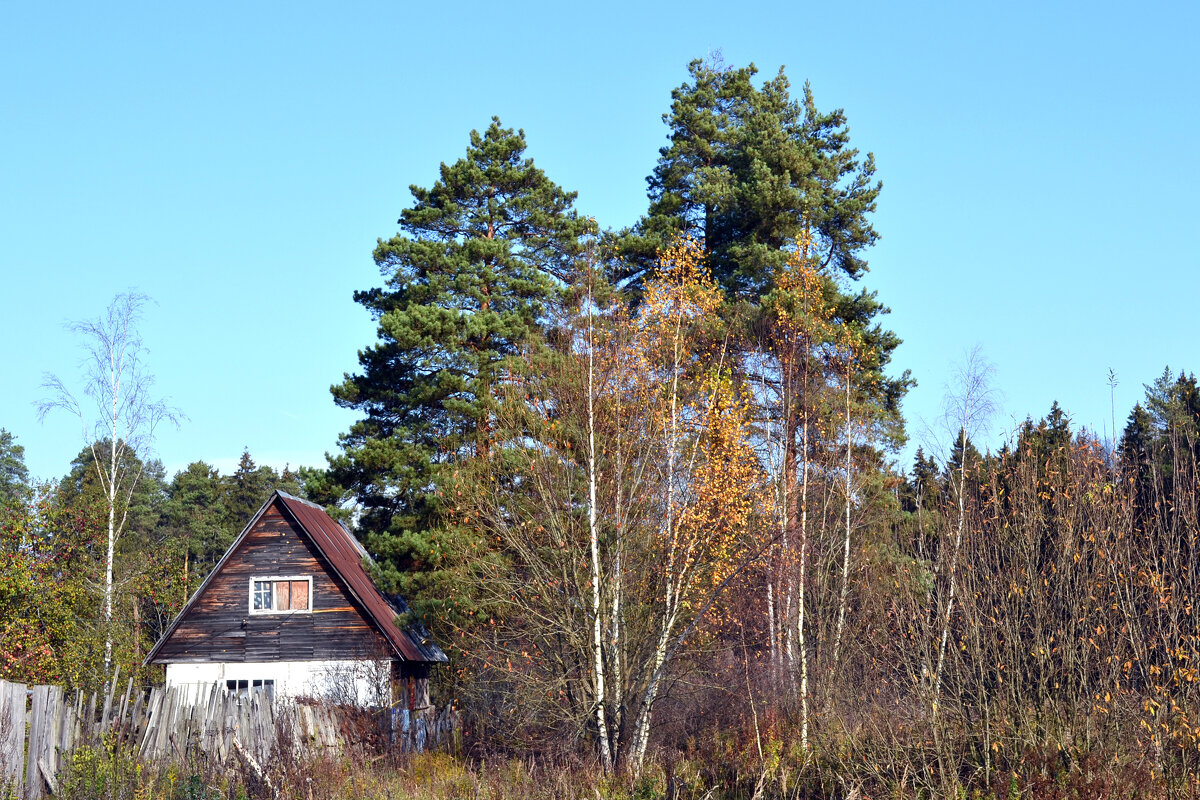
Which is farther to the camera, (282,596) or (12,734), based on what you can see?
(282,596)

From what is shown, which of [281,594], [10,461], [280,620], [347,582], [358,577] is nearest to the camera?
[347,582]

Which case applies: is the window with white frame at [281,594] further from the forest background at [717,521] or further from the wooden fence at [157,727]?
the wooden fence at [157,727]

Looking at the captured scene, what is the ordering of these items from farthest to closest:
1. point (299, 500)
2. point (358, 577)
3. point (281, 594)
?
point (299, 500) < point (358, 577) < point (281, 594)

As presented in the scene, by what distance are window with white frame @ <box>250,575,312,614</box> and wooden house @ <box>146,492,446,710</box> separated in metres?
0.03

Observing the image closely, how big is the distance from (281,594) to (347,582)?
86.0 inches

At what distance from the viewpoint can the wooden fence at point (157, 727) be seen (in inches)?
546

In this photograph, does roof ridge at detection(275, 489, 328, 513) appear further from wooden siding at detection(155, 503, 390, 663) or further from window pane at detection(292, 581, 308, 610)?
window pane at detection(292, 581, 308, 610)

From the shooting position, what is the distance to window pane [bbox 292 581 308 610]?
1065 inches

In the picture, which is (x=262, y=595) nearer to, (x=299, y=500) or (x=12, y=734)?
(x=299, y=500)

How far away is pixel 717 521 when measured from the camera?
18.2m

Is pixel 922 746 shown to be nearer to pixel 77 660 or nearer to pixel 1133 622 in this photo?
pixel 1133 622

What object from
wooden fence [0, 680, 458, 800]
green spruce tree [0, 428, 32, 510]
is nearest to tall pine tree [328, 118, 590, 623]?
wooden fence [0, 680, 458, 800]

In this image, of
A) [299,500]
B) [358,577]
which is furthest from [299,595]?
[299,500]

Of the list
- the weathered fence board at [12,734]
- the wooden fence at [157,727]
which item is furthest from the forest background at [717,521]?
the weathered fence board at [12,734]
